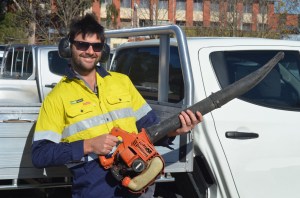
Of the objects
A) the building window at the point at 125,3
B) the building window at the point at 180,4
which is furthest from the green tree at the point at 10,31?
the building window at the point at 180,4

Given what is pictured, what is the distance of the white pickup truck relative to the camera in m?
3.39

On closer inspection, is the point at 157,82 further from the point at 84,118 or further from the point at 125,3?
the point at 125,3

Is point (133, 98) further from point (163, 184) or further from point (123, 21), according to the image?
point (123, 21)

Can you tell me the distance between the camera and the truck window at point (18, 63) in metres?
9.29

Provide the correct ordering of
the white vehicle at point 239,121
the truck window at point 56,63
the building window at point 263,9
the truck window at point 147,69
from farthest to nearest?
1. the building window at point 263,9
2. the truck window at point 56,63
3. the truck window at point 147,69
4. the white vehicle at point 239,121

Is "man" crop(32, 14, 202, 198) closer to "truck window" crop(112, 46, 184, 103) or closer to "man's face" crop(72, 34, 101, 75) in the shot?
"man's face" crop(72, 34, 101, 75)

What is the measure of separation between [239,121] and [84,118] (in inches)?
52.0

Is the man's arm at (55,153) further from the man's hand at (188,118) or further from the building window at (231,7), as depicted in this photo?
the building window at (231,7)

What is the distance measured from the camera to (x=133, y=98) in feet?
10.2

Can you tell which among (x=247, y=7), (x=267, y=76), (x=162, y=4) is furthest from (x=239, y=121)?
(x=162, y=4)

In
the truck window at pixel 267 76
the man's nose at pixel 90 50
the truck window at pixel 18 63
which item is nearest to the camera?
the man's nose at pixel 90 50

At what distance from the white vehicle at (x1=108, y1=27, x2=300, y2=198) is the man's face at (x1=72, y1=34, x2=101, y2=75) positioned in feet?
2.60

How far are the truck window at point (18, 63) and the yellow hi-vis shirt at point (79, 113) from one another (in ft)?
20.7

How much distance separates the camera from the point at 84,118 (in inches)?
109
